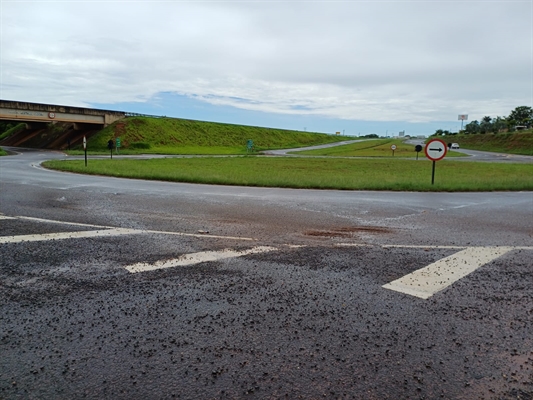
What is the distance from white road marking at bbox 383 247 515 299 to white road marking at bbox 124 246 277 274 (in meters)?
1.97

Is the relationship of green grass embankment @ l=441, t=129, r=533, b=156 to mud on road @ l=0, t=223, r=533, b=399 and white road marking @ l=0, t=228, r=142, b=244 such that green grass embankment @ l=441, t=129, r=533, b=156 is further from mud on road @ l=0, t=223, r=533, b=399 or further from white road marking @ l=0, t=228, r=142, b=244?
mud on road @ l=0, t=223, r=533, b=399

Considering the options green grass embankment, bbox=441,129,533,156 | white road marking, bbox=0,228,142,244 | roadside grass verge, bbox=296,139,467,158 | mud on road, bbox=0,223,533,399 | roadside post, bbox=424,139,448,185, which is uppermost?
green grass embankment, bbox=441,129,533,156

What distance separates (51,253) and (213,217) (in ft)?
11.4

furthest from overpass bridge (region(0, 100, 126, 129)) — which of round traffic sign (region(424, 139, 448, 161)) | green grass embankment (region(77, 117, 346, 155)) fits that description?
round traffic sign (region(424, 139, 448, 161))

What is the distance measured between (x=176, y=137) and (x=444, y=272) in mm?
75852

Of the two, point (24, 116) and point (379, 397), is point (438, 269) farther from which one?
point (24, 116)

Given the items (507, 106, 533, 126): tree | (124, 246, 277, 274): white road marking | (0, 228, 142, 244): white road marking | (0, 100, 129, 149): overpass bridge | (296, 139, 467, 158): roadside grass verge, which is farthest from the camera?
(507, 106, 533, 126): tree

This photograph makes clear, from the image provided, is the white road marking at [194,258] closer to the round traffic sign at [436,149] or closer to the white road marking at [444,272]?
the white road marking at [444,272]

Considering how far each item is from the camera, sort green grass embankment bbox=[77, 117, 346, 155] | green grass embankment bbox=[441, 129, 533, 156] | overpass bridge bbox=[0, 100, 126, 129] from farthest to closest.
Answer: green grass embankment bbox=[441, 129, 533, 156], green grass embankment bbox=[77, 117, 346, 155], overpass bridge bbox=[0, 100, 126, 129]

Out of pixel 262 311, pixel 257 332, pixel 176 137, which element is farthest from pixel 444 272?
pixel 176 137

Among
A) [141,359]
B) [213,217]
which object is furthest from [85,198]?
[141,359]

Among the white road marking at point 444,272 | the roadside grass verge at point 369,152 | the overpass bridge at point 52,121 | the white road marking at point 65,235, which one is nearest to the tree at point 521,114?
the roadside grass verge at point 369,152

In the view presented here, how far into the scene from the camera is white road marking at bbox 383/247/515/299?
4.15 m

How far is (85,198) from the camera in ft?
35.4
